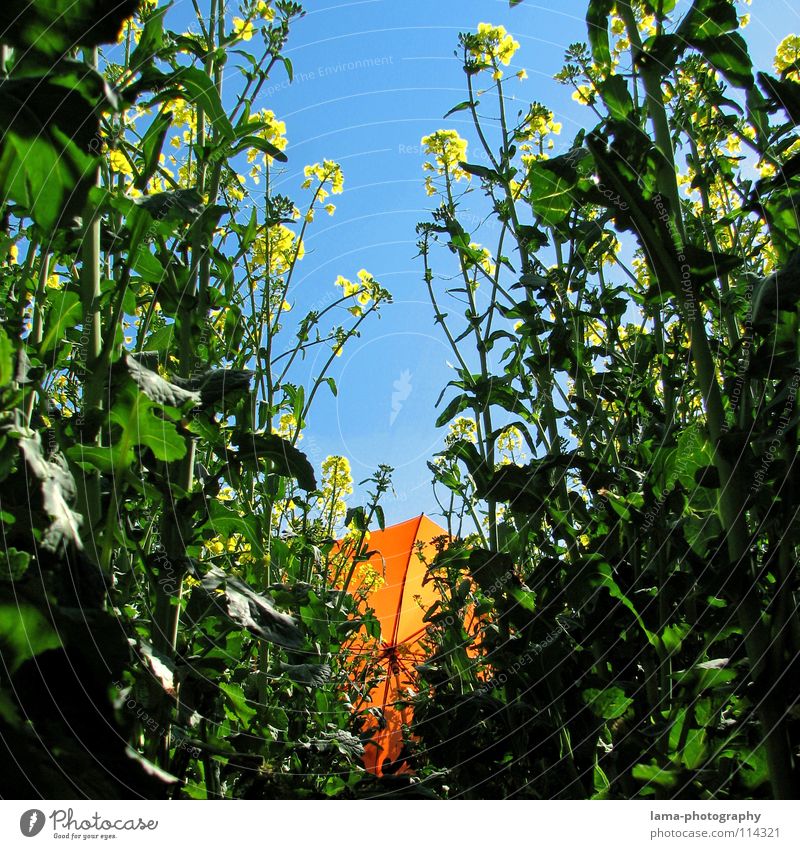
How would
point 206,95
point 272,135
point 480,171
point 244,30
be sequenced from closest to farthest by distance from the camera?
1. point 206,95
2. point 244,30
3. point 480,171
4. point 272,135

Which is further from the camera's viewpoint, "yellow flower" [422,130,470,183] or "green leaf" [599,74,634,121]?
"yellow flower" [422,130,470,183]

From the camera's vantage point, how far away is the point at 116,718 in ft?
2.51

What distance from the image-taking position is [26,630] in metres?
0.75

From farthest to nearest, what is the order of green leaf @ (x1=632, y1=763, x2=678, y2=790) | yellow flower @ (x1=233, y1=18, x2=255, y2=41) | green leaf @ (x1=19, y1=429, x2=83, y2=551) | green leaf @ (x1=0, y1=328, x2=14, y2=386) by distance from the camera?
1. yellow flower @ (x1=233, y1=18, x2=255, y2=41)
2. green leaf @ (x1=632, y1=763, x2=678, y2=790)
3. green leaf @ (x1=0, y1=328, x2=14, y2=386)
4. green leaf @ (x1=19, y1=429, x2=83, y2=551)

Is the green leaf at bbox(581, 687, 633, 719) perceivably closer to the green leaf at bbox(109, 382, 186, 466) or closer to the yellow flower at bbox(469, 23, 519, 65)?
the green leaf at bbox(109, 382, 186, 466)

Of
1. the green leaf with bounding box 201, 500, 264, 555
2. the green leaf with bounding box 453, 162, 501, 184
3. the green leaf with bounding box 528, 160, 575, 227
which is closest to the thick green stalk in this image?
the green leaf with bounding box 528, 160, 575, 227

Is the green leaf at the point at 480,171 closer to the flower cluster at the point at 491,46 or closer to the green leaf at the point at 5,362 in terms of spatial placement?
the flower cluster at the point at 491,46

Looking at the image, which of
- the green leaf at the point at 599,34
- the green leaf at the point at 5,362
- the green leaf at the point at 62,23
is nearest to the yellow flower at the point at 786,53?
the green leaf at the point at 599,34

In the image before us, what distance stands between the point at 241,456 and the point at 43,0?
73cm

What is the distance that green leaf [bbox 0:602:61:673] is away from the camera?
75cm

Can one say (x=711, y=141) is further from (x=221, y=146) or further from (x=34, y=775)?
(x=34, y=775)

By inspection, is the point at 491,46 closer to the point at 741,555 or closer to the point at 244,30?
the point at 244,30

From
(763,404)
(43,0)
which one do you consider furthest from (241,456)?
(763,404)

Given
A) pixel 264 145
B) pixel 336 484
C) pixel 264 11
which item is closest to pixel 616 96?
pixel 264 145
